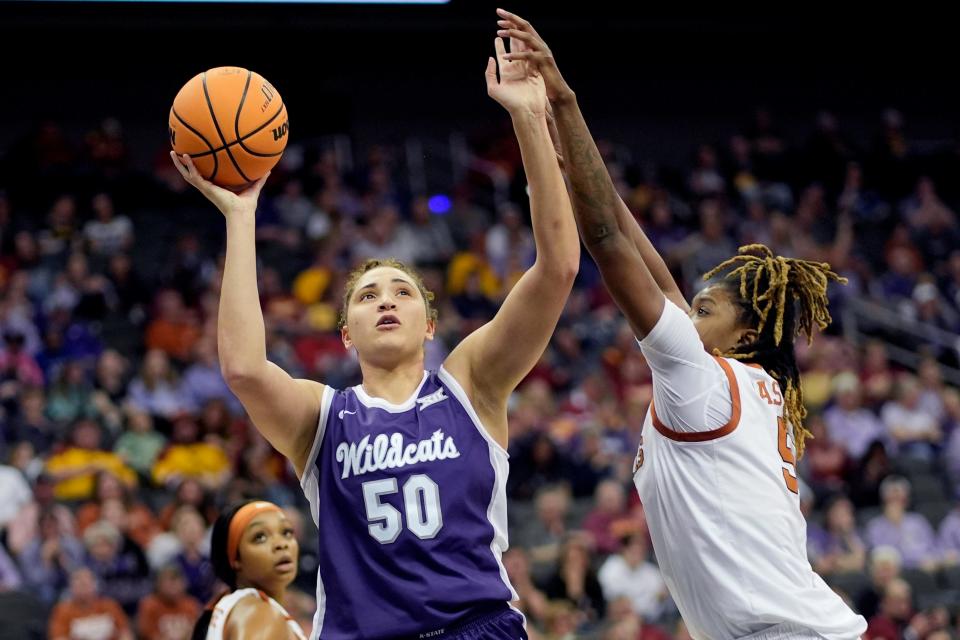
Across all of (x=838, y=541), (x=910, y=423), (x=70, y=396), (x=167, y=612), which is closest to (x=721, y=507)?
(x=167, y=612)

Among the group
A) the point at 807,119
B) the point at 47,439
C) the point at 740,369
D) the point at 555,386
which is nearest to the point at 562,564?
the point at 555,386

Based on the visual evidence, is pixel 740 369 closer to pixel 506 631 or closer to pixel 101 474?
pixel 506 631

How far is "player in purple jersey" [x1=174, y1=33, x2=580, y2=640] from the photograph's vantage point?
338 centimetres

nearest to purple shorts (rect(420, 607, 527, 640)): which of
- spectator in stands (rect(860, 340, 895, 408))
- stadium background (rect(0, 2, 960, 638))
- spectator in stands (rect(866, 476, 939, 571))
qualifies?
stadium background (rect(0, 2, 960, 638))

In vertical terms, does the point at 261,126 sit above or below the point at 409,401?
above

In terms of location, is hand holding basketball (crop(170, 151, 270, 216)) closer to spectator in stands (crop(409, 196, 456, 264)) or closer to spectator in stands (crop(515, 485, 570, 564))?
spectator in stands (crop(515, 485, 570, 564))

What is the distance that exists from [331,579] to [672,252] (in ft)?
38.5

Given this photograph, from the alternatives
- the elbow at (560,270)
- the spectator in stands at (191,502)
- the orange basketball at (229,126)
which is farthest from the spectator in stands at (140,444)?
the elbow at (560,270)

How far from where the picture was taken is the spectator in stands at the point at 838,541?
1034cm

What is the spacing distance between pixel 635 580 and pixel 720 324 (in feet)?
20.1

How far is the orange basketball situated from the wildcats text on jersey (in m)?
0.82

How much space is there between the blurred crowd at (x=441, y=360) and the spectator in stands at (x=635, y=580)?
0.02 meters

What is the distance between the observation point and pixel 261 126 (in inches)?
152

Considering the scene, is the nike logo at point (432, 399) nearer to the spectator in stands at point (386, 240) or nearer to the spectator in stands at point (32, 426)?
the spectator in stands at point (32, 426)
